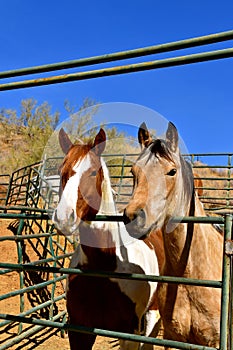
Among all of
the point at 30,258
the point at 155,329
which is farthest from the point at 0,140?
the point at 155,329

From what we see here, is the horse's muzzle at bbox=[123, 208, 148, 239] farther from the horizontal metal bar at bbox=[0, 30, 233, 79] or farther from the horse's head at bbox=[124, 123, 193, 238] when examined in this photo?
the horizontal metal bar at bbox=[0, 30, 233, 79]

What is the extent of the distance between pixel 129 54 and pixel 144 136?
127cm

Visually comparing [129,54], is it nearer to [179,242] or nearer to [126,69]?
[126,69]

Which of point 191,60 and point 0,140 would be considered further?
point 0,140

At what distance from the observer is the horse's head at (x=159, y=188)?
5.97 ft

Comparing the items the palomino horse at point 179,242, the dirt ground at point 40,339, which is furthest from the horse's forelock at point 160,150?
the dirt ground at point 40,339

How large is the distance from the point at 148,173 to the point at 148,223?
12.5 inches

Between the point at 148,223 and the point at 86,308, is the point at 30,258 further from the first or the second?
the point at 148,223

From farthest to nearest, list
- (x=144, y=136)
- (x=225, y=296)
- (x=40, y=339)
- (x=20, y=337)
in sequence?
1. (x=40, y=339)
2. (x=20, y=337)
3. (x=144, y=136)
4. (x=225, y=296)

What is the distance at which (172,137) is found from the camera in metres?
2.23

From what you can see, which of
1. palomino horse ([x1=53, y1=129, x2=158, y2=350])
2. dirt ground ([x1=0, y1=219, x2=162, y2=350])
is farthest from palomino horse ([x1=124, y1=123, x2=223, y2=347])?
dirt ground ([x1=0, y1=219, x2=162, y2=350])

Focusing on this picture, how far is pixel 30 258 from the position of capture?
686 cm

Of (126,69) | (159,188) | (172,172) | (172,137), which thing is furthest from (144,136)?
(126,69)

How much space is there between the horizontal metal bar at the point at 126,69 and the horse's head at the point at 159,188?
75 centimetres
